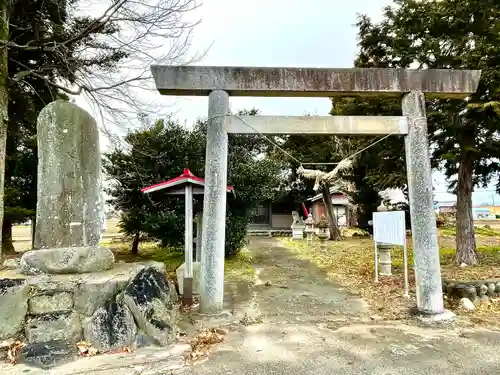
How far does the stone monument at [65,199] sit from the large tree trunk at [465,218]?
8.29 m

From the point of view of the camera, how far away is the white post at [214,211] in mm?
4984

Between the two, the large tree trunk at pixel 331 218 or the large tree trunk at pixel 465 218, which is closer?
the large tree trunk at pixel 465 218

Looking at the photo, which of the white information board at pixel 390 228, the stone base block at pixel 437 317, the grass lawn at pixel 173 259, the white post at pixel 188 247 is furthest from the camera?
the grass lawn at pixel 173 259

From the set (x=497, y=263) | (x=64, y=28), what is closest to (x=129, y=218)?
(x=64, y=28)

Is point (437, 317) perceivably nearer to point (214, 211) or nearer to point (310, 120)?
point (310, 120)

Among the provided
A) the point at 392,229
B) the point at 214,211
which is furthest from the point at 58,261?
the point at 392,229

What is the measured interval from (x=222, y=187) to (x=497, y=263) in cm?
764

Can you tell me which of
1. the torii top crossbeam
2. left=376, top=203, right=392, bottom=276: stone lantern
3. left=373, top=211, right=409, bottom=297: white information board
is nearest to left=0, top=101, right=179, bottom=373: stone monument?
the torii top crossbeam

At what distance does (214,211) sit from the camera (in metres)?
5.05

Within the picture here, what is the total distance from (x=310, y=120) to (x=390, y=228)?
9.58 feet

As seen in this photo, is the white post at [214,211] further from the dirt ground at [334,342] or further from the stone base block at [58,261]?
the stone base block at [58,261]

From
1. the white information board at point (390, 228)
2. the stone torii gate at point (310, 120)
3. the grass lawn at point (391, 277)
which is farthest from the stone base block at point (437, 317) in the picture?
the white information board at point (390, 228)

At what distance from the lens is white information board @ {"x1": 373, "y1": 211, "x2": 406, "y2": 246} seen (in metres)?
6.08

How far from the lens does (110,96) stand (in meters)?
7.36
